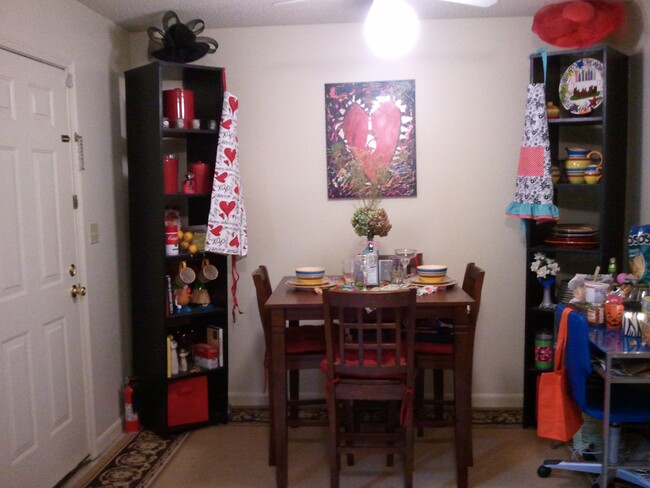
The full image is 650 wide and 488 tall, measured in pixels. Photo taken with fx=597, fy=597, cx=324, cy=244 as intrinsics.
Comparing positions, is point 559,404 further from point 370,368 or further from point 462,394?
point 370,368

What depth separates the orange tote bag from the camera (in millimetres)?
2578

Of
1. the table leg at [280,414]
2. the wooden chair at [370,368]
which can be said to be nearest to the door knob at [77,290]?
the table leg at [280,414]

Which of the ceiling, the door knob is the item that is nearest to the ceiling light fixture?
the ceiling

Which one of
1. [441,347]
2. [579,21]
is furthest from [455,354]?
[579,21]

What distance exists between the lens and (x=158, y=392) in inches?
133

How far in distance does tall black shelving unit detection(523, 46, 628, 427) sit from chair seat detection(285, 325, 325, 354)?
4.13ft

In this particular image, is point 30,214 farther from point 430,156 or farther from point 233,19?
point 430,156

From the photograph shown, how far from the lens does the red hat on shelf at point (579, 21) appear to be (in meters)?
3.06

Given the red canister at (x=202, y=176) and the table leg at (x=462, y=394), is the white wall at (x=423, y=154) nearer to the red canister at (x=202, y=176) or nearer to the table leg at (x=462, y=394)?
the red canister at (x=202, y=176)

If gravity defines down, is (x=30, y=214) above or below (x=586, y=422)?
above

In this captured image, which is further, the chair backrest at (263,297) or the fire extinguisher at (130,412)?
the fire extinguisher at (130,412)

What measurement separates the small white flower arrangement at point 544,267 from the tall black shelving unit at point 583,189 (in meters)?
0.04

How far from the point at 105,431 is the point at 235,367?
88 centimetres

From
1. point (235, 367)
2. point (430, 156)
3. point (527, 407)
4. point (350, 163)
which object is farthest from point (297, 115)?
point (527, 407)
